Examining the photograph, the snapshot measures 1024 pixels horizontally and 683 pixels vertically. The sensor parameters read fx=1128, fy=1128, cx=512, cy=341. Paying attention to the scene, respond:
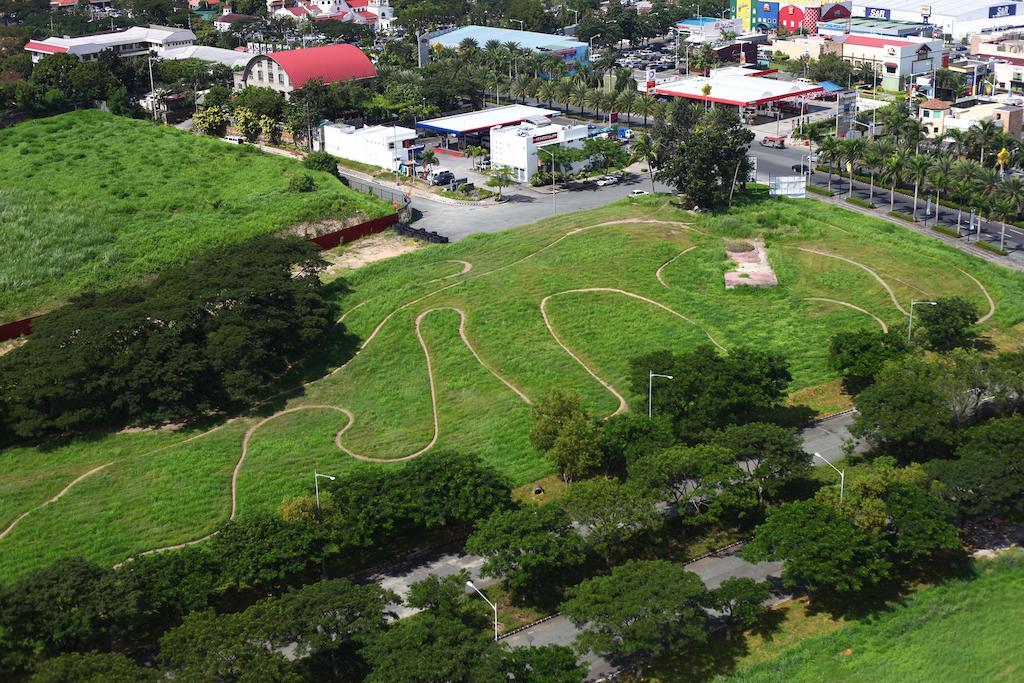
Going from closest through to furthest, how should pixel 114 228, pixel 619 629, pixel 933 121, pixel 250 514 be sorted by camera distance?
pixel 619 629, pixel 250 514, pixel 114 228, pixel 933 121

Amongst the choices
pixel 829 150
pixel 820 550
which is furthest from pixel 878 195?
pixel 820 550

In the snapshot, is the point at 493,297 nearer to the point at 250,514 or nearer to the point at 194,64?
the point at 250,514

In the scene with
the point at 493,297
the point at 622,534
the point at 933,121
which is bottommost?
the point at 622,534

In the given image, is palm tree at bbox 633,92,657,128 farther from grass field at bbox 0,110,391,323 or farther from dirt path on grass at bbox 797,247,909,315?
dirt path on grass at bbox 797,247,909,315

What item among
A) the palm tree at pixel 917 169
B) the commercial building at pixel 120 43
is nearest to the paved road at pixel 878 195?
the palm tree at pixel 917 169

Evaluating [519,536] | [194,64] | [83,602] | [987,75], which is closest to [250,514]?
[83,602]

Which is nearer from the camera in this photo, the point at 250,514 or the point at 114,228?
the point at 250,514

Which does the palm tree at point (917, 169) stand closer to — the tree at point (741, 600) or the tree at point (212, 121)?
the tree at point (741, 600)
